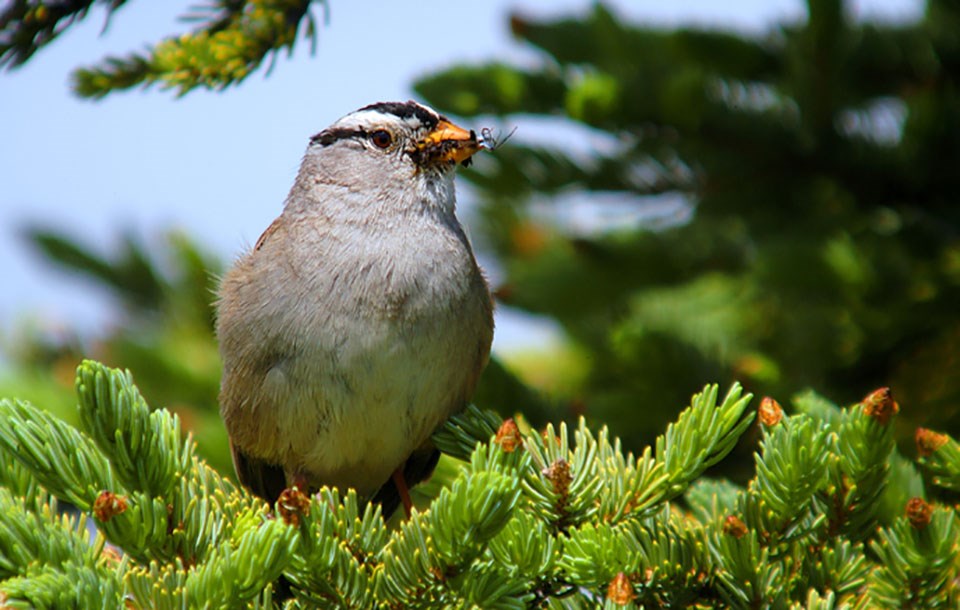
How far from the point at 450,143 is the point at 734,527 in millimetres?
1862

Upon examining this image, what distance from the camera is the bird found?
284cm

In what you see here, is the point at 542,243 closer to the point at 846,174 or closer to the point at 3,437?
the point at 846,174

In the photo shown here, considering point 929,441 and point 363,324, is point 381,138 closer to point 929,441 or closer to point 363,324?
point 363,324

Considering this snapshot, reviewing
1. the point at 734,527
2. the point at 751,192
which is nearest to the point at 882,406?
the point at 734,527

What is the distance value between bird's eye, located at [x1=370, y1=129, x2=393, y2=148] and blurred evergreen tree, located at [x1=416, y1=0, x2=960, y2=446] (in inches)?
9.3

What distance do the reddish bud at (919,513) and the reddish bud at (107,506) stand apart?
1.29m

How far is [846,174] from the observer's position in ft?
10.8

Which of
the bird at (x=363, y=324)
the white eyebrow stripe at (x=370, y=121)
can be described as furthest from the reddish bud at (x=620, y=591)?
the white eyebrow stripe at (x=370, y=121)

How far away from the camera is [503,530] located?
1.69m

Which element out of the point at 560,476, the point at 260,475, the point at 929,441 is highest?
the point at 929,441

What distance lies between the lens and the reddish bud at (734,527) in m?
1.72

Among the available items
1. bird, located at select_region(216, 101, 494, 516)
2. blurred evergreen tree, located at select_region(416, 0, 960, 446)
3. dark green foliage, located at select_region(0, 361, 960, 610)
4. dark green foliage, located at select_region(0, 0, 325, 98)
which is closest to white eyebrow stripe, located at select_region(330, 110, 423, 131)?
bird, located at select_region(216, 101, 494, 516)

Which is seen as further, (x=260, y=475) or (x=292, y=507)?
(x=260, y=475)

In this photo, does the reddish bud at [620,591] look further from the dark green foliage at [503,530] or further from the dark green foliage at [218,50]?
the dark green foliage at [218,50]
